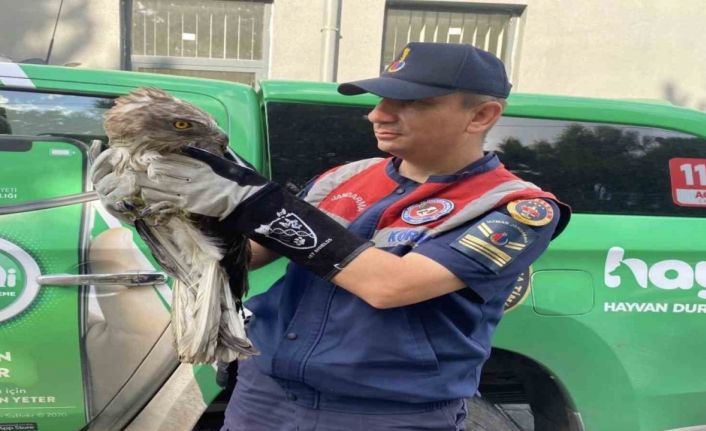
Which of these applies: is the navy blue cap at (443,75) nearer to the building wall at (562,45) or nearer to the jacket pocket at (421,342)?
the jacket pocket at (421,342)

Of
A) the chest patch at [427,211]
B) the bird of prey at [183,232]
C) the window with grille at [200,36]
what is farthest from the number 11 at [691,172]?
the window with grille at [200,36]

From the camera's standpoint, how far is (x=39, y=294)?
6.15 feet

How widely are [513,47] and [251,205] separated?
6845 millimetres

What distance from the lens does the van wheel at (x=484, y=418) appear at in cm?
202

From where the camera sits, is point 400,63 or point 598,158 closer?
point 400,63

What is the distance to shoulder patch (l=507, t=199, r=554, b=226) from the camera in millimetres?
1167

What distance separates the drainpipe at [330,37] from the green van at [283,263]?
4.73 meters

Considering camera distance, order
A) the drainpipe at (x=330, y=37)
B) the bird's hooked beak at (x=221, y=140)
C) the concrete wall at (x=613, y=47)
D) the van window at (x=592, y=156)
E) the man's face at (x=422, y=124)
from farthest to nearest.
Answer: the concrete wall at (x=613, y=47) < the drainpipe at (x=330, y=37) < the van window at (x=592, y=156) < the man's face at (x=422, y=124) < the bird's hooked beak at (x=221, y=140)

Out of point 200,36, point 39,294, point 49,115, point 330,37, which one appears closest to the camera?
point 39,294

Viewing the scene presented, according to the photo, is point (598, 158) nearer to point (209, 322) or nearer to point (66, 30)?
point (209, 322)

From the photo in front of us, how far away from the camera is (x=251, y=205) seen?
3.52 feet

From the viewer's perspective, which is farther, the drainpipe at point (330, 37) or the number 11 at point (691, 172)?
the drainpipe at point (330, 37)

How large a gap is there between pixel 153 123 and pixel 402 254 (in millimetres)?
515

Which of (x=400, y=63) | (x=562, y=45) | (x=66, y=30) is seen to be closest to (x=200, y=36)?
(x=66, y=30)
